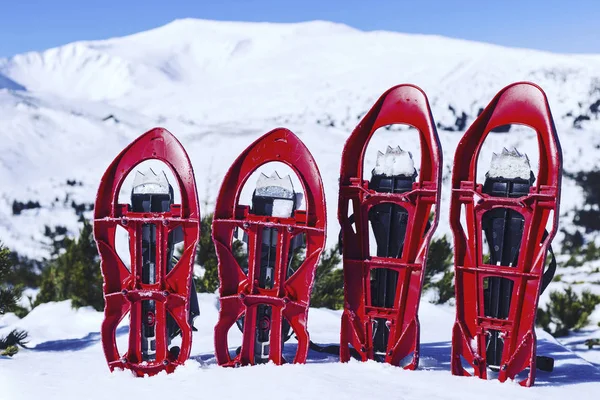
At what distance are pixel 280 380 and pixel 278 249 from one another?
3.86 feet

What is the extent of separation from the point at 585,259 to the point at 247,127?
53.3 ft

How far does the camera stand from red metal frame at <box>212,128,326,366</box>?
20.1 ft

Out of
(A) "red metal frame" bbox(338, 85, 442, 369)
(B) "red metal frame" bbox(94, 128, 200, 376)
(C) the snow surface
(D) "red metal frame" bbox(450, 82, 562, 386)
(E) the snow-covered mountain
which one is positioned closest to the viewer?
(C) the snow surface

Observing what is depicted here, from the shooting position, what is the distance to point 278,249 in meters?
6.23

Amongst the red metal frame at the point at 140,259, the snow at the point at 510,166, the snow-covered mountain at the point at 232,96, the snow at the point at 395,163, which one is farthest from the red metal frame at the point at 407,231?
the snow-covered mountain at the point at 232,96

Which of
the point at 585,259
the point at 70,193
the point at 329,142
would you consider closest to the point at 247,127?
the point at 329,142

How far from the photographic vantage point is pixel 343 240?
21.1ft

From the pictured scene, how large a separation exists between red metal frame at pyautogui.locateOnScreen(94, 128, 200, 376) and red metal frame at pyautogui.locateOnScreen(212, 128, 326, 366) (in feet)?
0.93

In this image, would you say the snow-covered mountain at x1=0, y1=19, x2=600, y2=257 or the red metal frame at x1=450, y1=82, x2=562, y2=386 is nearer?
the red metal frame at x1=450, y1=82, x2=562, y2=386

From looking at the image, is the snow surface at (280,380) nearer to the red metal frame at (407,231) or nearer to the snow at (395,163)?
the red metal frame at (407,231)

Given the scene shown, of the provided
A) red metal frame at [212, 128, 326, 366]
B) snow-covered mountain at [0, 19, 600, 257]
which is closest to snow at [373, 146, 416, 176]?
red metal frame at [212, 128, 326, 366]

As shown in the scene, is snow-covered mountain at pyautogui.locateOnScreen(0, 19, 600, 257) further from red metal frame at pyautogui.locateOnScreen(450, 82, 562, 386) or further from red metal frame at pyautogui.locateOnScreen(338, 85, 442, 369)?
red metal frame at pyautogui.locateOnScreen(450, 82, 562, 386)

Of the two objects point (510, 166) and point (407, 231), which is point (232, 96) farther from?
point (510, 166)

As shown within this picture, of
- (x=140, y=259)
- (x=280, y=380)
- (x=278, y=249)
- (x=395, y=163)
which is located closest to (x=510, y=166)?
(x=395, y=163)
